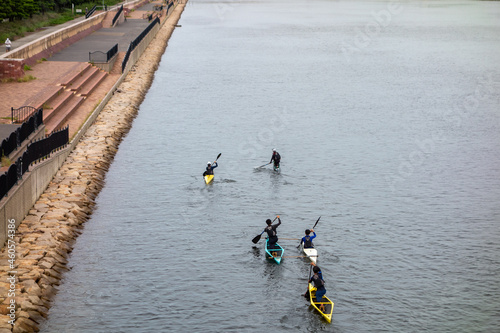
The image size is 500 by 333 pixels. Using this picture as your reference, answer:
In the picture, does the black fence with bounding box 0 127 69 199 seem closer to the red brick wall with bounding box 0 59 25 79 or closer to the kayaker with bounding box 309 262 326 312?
the kayaker with bounding box 309 262 326 312

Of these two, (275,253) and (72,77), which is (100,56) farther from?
(275,253)

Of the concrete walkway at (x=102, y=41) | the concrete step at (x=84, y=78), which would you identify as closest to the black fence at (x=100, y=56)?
the concrete walkway at (x=102, y=41)

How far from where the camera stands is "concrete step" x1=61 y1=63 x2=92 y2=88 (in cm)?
5576

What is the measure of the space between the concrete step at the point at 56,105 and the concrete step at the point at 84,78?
2.52 m

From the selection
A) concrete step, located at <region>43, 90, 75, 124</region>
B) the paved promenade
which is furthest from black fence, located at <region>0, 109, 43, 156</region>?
concrete step, located at <region>43, 90, 75, 124</region>

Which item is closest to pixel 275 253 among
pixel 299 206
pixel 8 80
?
pixel 299 206

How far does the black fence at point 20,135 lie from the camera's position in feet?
116

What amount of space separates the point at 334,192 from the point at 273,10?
13937 cm

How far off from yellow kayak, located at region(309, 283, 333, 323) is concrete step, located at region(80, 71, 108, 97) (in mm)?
35431

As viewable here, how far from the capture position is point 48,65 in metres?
64.0

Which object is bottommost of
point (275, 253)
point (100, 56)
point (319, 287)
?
point (275, 253)

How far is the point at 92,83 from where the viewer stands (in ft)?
205

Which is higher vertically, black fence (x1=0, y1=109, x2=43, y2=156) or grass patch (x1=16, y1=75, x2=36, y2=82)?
grass patch (x1=16, y1=75, x2=36, y2=82)

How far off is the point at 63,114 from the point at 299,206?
19912 millimetres
